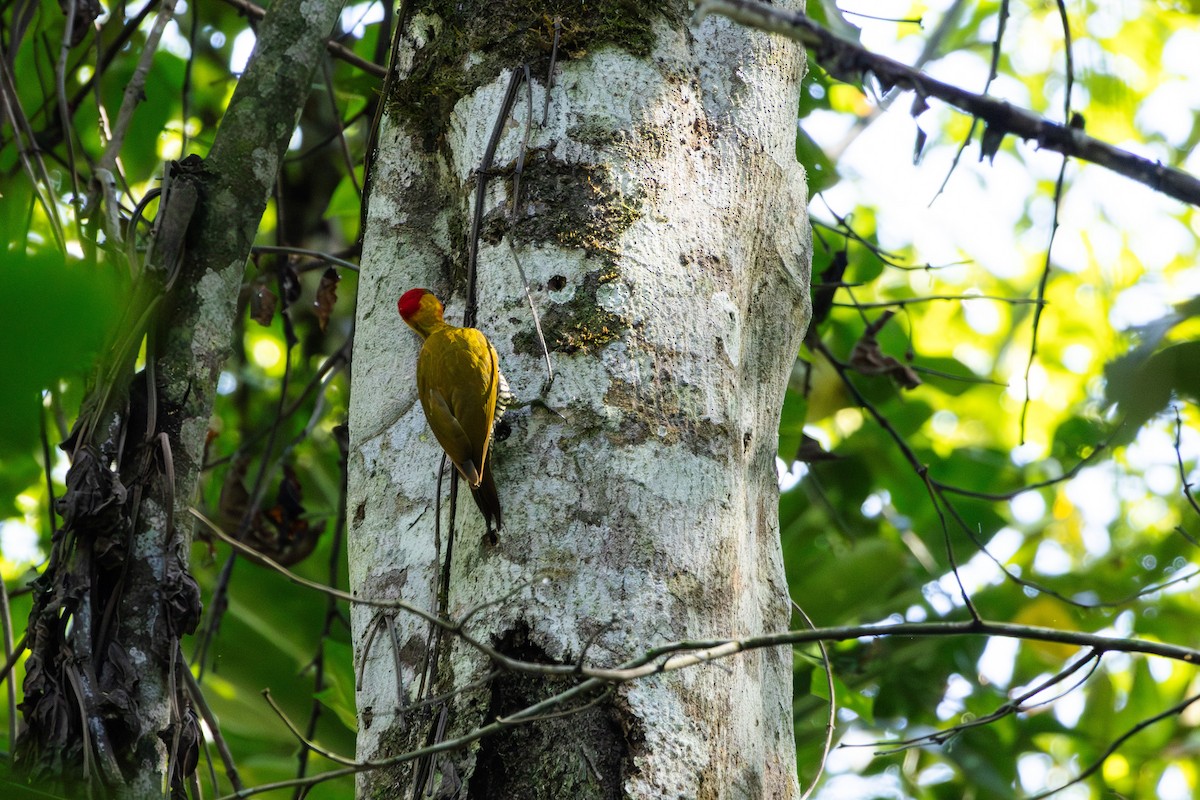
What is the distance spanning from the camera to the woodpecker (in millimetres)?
2121

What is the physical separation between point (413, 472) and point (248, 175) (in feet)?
2.74

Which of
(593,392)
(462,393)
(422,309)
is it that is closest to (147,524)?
(462,393)

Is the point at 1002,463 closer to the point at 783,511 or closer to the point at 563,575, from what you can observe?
the point at 783,511

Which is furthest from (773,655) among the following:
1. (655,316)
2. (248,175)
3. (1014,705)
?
(248,175)

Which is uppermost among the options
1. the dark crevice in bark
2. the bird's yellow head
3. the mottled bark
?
the bird's yellow head

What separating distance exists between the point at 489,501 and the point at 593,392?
0.95ft

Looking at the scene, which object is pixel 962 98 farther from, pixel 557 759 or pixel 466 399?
pixel 557 759

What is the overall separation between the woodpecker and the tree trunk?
0.04 metres

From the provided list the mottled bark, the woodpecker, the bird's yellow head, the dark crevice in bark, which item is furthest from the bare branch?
the mottled bark

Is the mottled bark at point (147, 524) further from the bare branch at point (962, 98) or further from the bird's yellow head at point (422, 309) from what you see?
the bare branch at point (962, 98)

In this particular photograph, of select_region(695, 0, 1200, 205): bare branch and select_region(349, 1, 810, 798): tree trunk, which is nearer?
select_region(695, 0, 1200, 205): bare branch

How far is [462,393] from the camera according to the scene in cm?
219

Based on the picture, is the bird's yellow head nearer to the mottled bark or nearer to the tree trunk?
the tree trunk

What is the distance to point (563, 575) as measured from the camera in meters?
1.97
